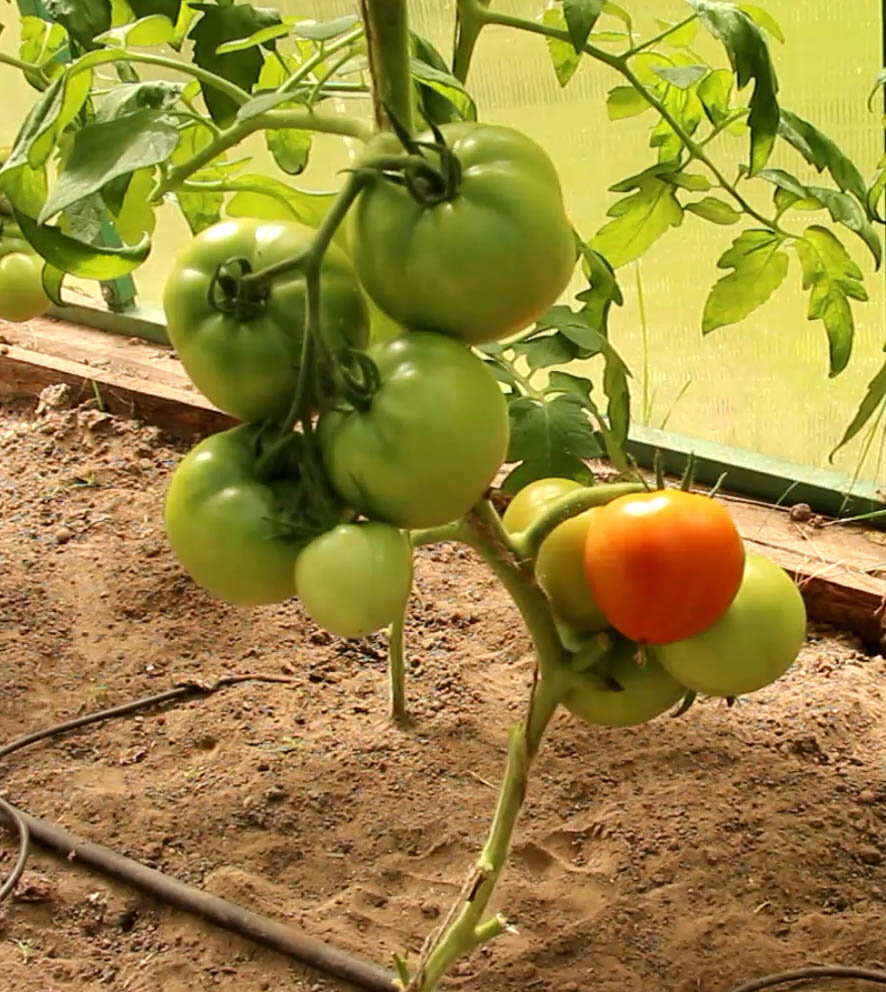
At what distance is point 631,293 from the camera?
164 centimetres

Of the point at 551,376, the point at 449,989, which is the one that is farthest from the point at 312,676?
the point at 551,376

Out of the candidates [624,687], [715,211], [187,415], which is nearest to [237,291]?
[624,687]

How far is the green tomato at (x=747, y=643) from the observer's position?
623 mm

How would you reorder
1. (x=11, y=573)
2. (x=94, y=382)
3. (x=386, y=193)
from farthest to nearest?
(x=94, y=382), (x=11, y=573), (x=386, y=193)

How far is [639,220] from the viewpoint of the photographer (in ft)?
2.77

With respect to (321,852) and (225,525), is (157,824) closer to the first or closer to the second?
(321,852)

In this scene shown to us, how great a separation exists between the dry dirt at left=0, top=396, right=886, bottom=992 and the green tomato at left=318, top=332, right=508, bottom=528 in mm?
557

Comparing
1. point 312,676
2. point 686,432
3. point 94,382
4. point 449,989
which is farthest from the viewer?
point 94,382

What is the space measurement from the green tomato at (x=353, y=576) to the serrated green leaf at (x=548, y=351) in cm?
24

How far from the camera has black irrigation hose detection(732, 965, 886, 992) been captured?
2.93ft

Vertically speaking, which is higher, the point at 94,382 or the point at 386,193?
the point at 386,193

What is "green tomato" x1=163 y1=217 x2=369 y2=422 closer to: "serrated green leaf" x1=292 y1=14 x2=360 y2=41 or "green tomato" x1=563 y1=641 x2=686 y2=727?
"serrated green leaf" x1=292 y1=14 x2=360 y2=41

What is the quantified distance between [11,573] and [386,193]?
1212 millimetres

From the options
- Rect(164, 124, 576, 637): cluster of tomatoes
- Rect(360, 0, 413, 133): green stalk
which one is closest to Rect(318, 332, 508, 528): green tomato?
Rect(164, 124, 576, 637): cluster of tomatoes
